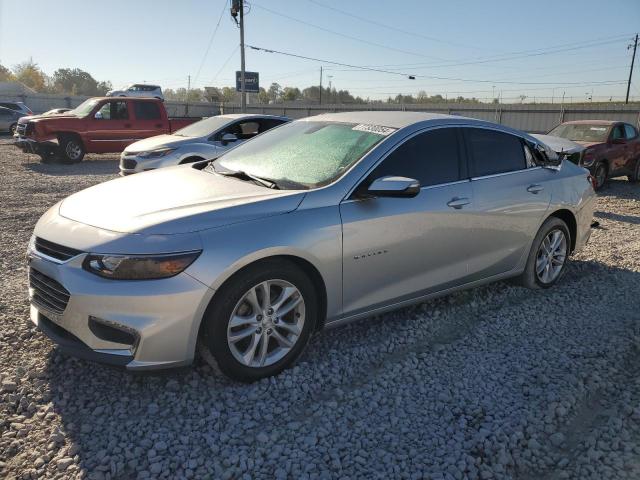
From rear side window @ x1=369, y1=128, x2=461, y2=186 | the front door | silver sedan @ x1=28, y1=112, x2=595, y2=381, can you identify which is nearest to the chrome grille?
silver sedan @ x1=28, y1=112, x2=595, y2=381

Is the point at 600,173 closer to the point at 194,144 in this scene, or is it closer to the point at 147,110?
the point at 194,144

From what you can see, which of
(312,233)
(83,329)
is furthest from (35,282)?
(312,233)

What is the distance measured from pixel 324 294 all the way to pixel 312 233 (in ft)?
1.43

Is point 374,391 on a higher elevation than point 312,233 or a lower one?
lower

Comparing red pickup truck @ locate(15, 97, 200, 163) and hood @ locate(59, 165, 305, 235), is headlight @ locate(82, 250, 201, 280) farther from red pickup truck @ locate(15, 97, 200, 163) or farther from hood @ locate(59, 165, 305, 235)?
red pickup truck @ locate(15, 97, 200, 163)

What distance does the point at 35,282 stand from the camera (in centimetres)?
307

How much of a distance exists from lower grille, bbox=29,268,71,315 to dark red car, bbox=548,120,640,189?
10.3m

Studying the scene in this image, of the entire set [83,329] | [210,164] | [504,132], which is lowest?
[83,329]

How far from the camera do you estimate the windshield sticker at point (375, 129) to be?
3771 mm

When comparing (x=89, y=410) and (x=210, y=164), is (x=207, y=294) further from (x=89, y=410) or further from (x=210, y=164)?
(x=210, y=164)

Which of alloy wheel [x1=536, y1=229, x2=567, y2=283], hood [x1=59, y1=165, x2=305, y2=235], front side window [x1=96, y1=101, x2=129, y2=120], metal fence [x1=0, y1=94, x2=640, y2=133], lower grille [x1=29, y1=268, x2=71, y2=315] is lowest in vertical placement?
alloy wheel [x1=536, y1=229, x2=567, y2=283]

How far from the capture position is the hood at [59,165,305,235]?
2855 millimetres

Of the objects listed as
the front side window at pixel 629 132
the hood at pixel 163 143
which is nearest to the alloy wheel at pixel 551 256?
the hood at pixel 163 143

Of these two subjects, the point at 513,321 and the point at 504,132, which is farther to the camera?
the point at 504,132
